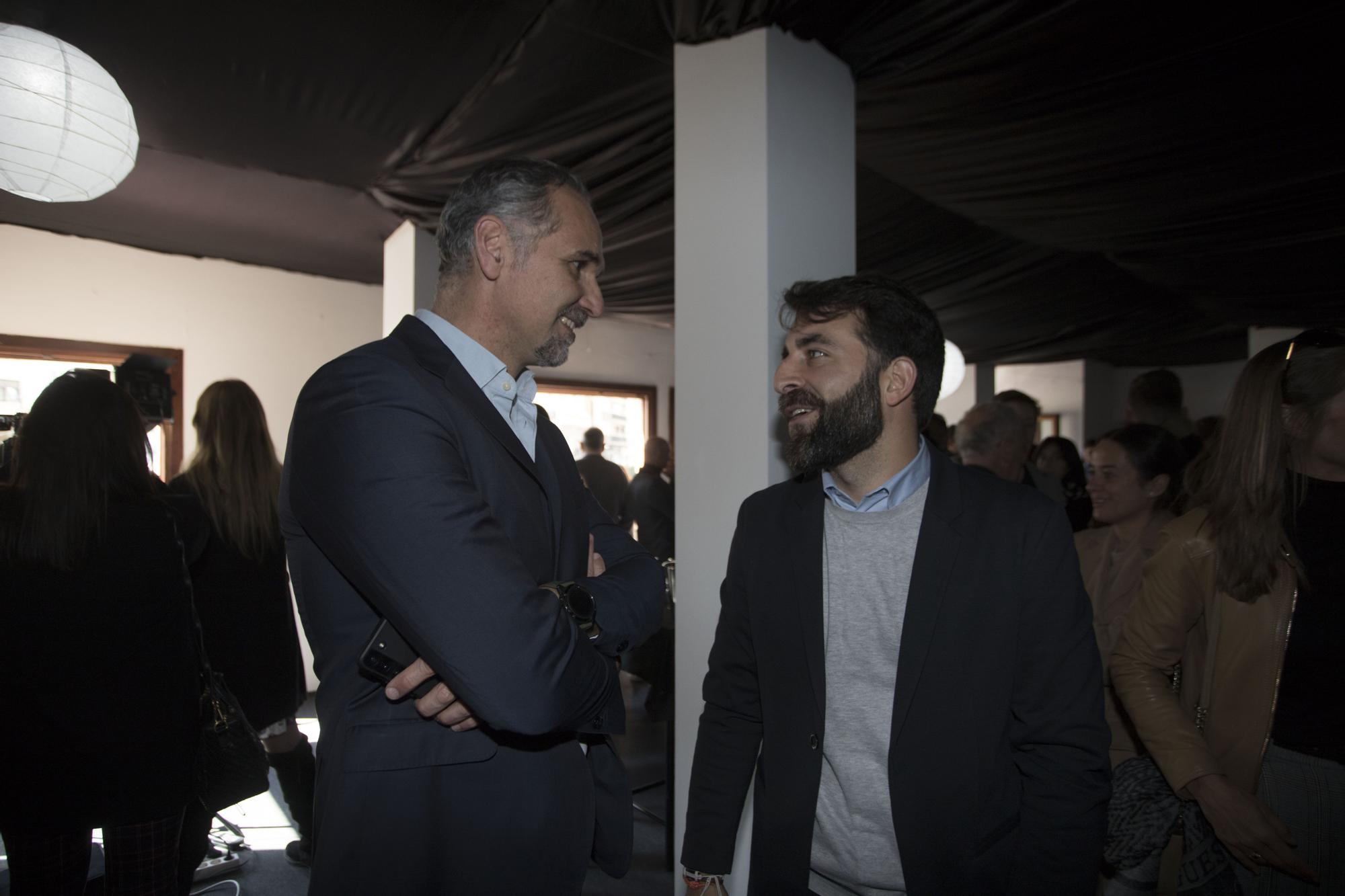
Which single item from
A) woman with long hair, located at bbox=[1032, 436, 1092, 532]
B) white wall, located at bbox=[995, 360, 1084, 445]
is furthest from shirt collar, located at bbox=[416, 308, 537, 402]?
white wall, located at bbox=[995, 360, 1084, 445]

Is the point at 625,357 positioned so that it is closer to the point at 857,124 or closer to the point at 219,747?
the point at 857,124

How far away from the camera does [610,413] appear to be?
772 cm

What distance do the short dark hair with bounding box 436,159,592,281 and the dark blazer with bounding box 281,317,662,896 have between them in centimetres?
17

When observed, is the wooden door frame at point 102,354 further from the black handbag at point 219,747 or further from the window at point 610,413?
the window at point 610,413

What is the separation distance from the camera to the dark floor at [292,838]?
9.55 ft

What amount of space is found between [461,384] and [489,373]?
10 cm

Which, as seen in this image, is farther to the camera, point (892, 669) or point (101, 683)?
point (101, 683)

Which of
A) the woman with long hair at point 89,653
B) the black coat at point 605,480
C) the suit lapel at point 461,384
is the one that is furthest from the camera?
the black coat at point 605,480

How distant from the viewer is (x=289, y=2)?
2338 mm

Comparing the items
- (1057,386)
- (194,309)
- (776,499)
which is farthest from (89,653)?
Answer: (1057,386)

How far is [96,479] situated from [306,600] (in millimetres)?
1146

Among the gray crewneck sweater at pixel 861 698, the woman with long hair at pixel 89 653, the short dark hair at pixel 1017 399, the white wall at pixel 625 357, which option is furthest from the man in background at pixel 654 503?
the gray crewneck sweater at pixel 861 698

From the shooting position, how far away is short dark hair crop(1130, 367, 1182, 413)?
3619 millimetres

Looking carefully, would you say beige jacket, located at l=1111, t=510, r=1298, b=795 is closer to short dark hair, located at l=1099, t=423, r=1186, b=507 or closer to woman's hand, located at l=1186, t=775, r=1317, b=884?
woman's hand, located at l=1186, t=775, r=1317, b=884
